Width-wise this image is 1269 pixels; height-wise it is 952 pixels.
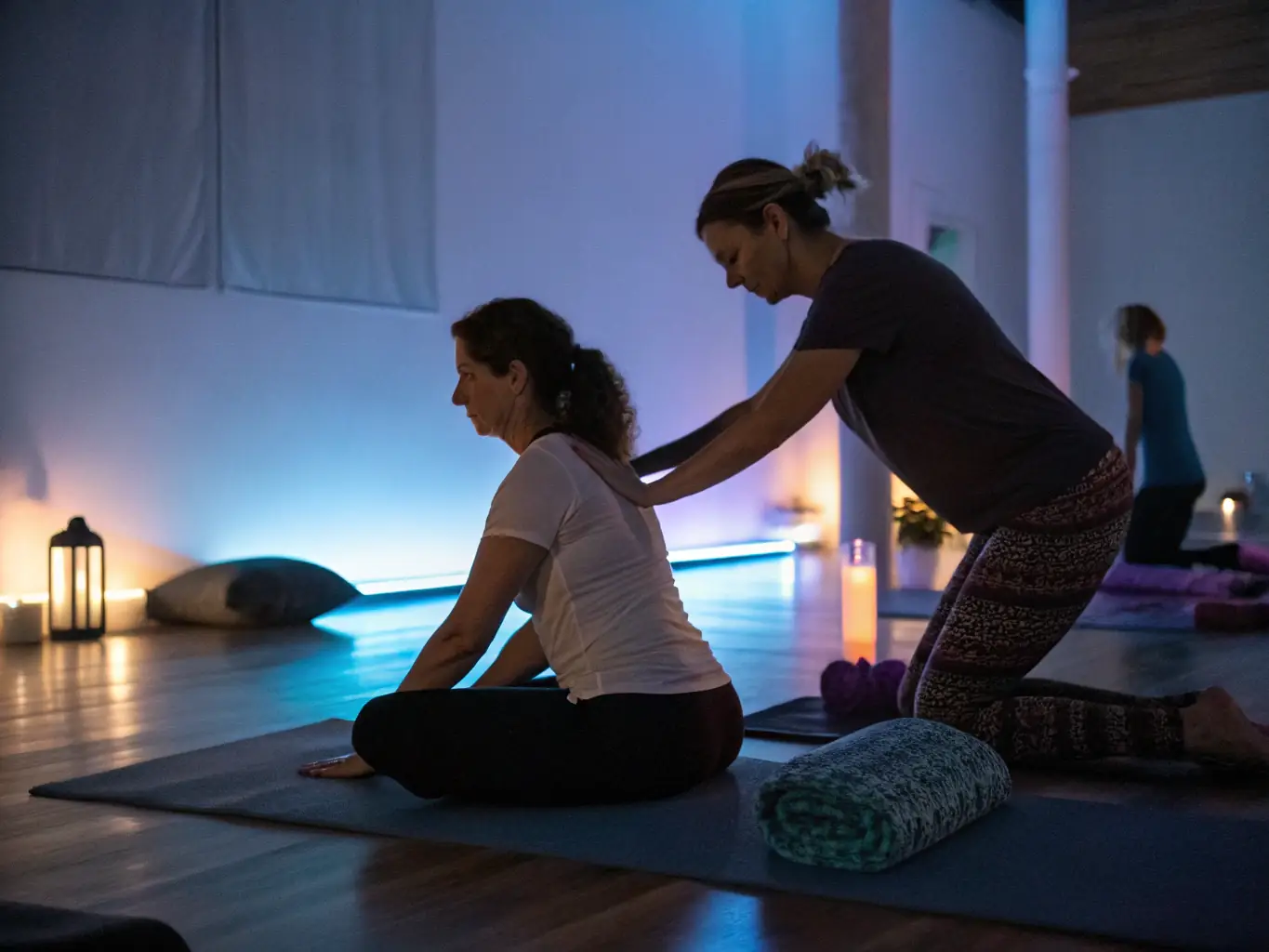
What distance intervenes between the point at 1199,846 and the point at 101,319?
3801 mm

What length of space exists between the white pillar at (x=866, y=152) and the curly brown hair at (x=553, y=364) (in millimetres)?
4016

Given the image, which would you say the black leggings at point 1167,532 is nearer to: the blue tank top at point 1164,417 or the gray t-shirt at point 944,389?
the blue tank top at point 1164,417

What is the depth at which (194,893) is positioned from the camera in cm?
168

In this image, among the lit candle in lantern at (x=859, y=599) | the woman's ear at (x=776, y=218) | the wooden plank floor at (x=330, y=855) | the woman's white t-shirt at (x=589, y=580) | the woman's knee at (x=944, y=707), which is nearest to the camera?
the wooden plank floor at (x=330, y=855)

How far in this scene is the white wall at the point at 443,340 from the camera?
4.54 meters

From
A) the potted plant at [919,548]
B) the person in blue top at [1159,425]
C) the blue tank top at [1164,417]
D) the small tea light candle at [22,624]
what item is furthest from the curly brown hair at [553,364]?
the potted plant at [919,548]

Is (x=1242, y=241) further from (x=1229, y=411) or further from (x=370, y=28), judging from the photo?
(x=370, y=28)

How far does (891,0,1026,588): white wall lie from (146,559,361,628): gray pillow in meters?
4.31

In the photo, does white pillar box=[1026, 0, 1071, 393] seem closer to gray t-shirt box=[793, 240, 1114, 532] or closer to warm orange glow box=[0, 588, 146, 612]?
warm orange glow box=[0, 588, 146, 612]

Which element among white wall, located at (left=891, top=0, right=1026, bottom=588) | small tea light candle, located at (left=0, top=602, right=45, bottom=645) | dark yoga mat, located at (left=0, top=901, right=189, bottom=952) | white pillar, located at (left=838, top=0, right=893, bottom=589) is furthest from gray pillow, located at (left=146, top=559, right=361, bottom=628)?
white wall, located at (left=891, top=0, right=1026, bottom=588)

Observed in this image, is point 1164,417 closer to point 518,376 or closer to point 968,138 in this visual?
point 518,376

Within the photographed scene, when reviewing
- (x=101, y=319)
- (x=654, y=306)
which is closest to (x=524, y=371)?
(x=101, y=319)

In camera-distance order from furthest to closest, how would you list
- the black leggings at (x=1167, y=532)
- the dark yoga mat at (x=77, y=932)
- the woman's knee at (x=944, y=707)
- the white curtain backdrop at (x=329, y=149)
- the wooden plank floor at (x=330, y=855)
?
1. the black leggings at (x=1167, y=532)
2. the white curtain backdrop at (x=329, y=149)
3. the woman's knee at (x=944, y=707)
4. the wooden plank floor at (x=330, y=855)
5. the dark yoga mat at (x=77, y=932)

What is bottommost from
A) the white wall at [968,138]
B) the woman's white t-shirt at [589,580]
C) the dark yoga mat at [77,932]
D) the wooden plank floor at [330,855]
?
the wooden plank floor at [330,855]
